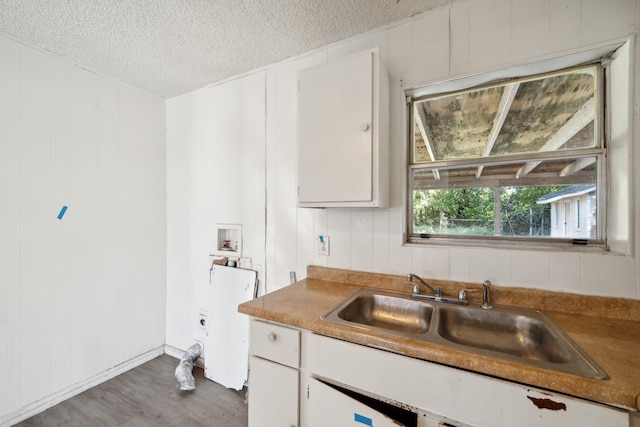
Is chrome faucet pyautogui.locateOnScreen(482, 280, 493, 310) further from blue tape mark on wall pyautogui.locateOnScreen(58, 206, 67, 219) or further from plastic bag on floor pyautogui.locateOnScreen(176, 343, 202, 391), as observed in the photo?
blue tape mark on wall pyautogui.locateOnScreen(58, 206, 67, 219)

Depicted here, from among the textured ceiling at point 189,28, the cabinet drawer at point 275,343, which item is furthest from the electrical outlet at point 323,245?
the textured ceiling at point 189,28

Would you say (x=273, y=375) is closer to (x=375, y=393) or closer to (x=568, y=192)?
(x=375, y=393)

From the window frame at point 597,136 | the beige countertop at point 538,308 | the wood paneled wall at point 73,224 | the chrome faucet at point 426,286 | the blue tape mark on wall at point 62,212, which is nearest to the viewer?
the beige countertop at point 538,308

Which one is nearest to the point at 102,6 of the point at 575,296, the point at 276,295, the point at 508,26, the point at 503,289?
the point at 276,295

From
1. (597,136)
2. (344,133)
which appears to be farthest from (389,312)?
(597,136)

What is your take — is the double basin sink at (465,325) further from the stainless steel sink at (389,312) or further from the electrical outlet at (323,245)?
the electrical outlet at (323,245)

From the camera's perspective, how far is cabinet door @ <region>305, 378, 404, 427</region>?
931 mm

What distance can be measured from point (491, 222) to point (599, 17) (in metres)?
1.01

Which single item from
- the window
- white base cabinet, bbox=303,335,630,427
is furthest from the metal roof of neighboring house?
white base cabinet, bbox=303,335,630,427

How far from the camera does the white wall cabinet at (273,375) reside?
113 cm

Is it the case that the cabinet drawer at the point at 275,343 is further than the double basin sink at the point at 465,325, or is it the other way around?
the cabinet drawer at the point at 275,343

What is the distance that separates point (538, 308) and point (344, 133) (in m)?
1.27

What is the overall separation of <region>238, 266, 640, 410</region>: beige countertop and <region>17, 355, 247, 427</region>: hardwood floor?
3.49 feet

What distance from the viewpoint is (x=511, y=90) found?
1.42 m
